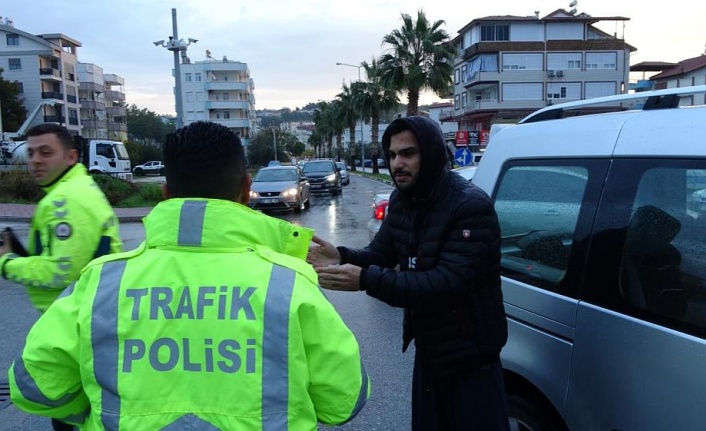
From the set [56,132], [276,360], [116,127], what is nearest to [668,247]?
[276,360]

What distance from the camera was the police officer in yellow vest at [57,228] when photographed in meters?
2.60

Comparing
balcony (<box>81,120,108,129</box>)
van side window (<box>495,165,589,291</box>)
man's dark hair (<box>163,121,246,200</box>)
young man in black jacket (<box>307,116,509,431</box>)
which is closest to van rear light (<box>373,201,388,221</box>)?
van side window (<box>495,165,589,291</box>)

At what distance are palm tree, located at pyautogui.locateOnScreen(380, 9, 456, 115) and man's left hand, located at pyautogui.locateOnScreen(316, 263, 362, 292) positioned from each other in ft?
109

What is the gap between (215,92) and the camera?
97.7 m

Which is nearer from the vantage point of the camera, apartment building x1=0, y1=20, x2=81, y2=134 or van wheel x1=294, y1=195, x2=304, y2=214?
van wheel x1=294, y1=195, x2=304, y2=214

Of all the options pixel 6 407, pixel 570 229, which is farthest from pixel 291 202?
pixel 570 229

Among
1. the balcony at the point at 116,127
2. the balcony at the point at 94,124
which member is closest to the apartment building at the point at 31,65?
the balcony at the point at 94,124

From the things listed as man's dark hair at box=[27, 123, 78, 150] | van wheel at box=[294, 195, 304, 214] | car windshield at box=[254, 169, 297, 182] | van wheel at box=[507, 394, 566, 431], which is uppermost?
man's dark hair at box=[27, 123, 78, 150]

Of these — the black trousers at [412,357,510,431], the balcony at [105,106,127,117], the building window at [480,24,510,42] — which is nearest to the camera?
the black trousers at [412,357,510,431]

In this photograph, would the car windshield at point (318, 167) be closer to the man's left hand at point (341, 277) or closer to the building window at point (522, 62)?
the man's left hand at point (341, 277)

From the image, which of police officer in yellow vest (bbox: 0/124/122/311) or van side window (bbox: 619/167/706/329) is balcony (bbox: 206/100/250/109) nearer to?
police officer in yellow vest (bbox: 0/124/122/311)

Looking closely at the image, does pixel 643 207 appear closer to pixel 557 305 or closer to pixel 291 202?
pixel 557 305

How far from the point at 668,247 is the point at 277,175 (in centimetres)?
1758

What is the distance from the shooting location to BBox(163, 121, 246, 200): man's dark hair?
149 centimetres
